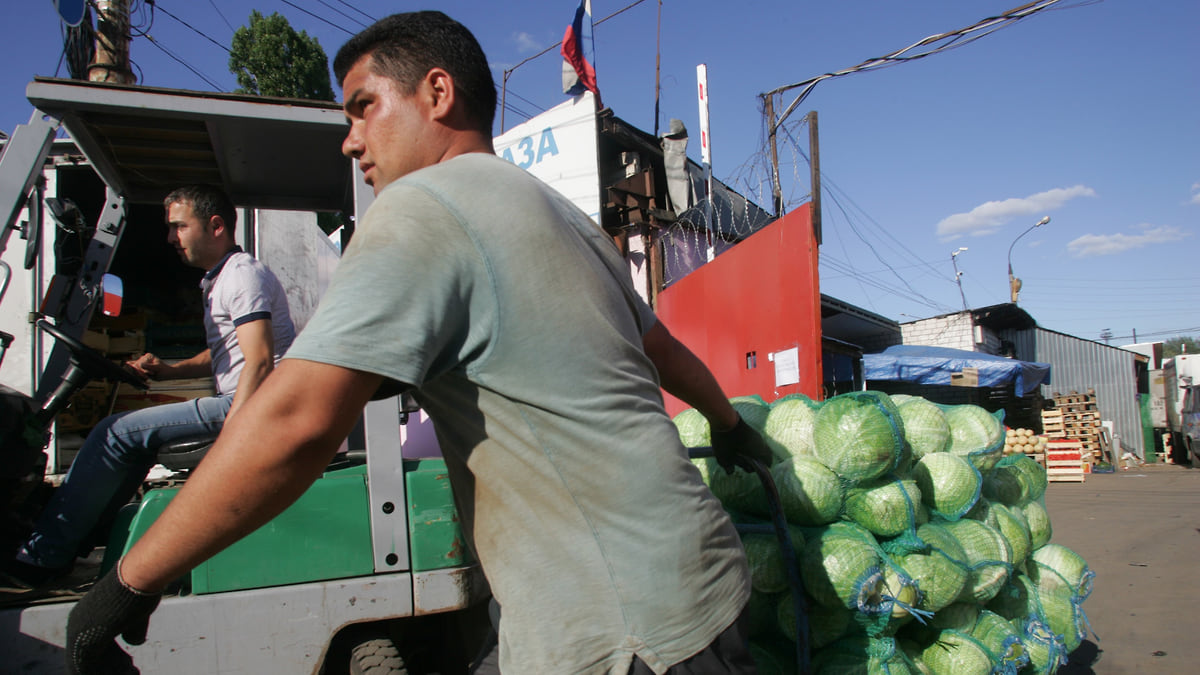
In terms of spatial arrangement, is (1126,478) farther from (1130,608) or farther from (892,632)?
(892,632)

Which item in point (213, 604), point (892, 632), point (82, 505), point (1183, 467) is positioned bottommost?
point (1183, 467)

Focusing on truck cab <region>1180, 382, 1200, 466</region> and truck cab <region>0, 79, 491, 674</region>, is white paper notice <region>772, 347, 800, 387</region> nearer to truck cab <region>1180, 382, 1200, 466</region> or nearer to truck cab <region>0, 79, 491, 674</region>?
truck cab <region>0, 79, 491, 674</region>

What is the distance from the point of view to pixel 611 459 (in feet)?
3.86

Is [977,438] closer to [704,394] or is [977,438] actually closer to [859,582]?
[859,582]

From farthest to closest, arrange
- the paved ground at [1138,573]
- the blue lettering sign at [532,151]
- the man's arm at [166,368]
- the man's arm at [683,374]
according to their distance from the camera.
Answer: the blue lettering sign at [532,151], the paved ground at [1138,573], the man's arm at [166,368], the man's arm at [683,374]

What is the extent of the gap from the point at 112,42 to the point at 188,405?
774 centimetres

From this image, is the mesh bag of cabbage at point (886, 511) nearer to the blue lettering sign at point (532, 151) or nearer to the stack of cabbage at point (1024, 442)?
the blue lettering sign at point (532, 151)

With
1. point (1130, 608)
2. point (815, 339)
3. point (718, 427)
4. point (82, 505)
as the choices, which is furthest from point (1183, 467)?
point (82, 505)

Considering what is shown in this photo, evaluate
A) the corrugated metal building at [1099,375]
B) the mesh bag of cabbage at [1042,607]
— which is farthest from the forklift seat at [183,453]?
the corrugated metal building at [1099,375]

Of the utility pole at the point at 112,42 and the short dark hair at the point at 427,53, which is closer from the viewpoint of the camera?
the short dark hair at the point at 427,53

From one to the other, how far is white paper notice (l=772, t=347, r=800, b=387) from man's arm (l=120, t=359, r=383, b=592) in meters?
5.63

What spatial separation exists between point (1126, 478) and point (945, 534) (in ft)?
60.7

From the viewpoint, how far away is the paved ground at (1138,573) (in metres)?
4.51

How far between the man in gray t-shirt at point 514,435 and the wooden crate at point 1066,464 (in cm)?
1866
